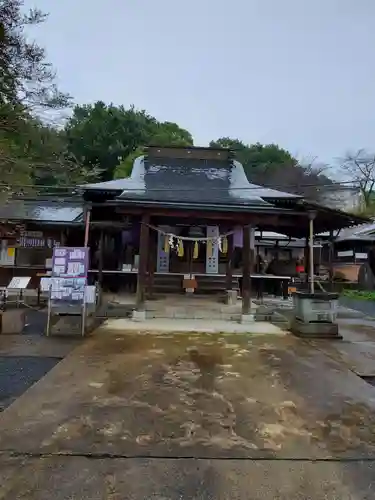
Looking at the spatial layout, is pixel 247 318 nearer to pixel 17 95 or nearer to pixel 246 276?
pixel 246 276

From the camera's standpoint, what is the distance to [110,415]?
3.54 meters

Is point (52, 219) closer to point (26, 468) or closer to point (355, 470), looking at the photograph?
point (26, 468)

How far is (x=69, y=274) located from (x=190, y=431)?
5.55 metres

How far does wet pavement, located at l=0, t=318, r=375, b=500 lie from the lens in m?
2.44

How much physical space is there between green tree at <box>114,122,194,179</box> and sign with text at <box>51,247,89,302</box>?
1737 cm

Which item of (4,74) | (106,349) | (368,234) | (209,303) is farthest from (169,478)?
(368,234)

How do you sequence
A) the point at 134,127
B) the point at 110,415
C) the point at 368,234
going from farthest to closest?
1. the point at 134,127
2. the point at 368,234
3. the point at 110,415

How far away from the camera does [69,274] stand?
8.02 meters

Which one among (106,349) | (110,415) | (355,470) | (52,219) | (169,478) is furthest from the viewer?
(52,219)

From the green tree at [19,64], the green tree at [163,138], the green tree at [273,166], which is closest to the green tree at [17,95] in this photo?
the green tree at [19,64]

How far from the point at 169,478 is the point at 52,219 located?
12.3 meters

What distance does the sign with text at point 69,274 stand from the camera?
26.0 ft

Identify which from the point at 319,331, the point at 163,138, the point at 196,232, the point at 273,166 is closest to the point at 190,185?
the point at 196,232

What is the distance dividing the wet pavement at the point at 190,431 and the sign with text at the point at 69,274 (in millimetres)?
2358
